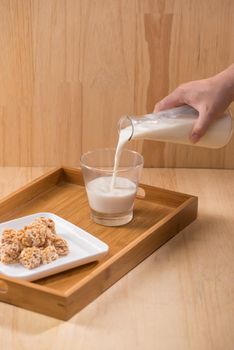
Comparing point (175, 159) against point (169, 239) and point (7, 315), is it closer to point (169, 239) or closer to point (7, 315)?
point (169, 239)

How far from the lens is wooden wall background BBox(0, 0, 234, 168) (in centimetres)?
178

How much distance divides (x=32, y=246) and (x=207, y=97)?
429 mm

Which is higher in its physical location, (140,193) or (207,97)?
(207,97)

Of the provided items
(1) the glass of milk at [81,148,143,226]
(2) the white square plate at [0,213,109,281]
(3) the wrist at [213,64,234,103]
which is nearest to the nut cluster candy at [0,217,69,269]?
(2) the white square plate at [0,213,109,281]

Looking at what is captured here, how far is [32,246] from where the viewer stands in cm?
138

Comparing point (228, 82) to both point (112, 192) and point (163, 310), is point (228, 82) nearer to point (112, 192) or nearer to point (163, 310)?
point (112, 192)

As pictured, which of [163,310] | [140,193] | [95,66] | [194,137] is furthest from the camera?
[95,66]

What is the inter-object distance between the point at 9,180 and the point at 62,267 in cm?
Answer: 50

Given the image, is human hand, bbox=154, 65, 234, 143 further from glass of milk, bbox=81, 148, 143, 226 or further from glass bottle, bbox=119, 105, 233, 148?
glass of milk, bbox=81, 148, 143, 226

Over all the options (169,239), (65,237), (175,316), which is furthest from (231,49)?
(175,316)

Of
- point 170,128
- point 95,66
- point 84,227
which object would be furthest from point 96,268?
point 95,66

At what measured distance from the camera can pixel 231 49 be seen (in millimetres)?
1802

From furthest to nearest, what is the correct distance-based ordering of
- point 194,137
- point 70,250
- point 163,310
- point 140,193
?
point 140,193 < point 194,137 < point 70,250 < point 163,310

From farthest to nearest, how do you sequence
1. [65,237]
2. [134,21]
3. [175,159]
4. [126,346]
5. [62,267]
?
[175,159] → [134,21] → [65,237] → [62,267] → [126,346]
